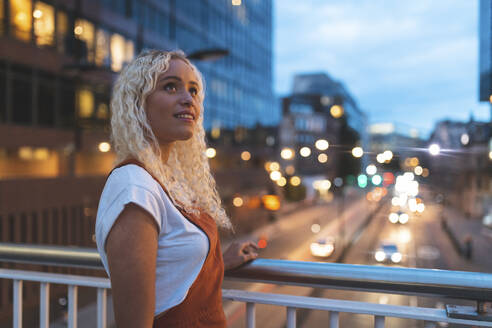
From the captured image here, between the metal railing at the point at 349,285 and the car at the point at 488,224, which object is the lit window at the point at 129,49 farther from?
the metal railing at the point at 349,285

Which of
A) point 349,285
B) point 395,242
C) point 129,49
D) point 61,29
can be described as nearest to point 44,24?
point 61,29

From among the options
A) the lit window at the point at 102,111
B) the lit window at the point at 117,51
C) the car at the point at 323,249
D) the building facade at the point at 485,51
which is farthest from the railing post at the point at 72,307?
the lit window at the point at 117,51

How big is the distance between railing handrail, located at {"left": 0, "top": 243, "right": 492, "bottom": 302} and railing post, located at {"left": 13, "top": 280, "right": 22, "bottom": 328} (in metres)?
0.48

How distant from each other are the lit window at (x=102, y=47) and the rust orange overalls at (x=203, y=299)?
17.5 metres

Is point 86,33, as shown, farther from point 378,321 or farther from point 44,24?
point 378,321

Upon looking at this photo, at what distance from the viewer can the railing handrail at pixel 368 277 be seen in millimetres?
1484

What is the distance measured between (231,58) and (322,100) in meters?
29.5

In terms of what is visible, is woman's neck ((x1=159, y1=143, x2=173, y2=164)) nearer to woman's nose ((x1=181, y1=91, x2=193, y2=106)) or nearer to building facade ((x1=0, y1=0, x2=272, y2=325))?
woman's nose ((x1=181, y1=91, x2=193, y2=106))

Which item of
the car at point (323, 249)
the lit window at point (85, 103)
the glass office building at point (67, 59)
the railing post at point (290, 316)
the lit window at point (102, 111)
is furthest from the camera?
the lit window at point (102, 111)

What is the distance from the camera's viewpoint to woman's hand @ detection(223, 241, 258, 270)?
1.68m

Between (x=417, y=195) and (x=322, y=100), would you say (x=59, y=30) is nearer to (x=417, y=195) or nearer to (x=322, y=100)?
(x=417, y=195)

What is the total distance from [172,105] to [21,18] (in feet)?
49.5

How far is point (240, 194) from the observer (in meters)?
26.8

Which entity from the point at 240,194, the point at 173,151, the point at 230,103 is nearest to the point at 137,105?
the point at 173,151
